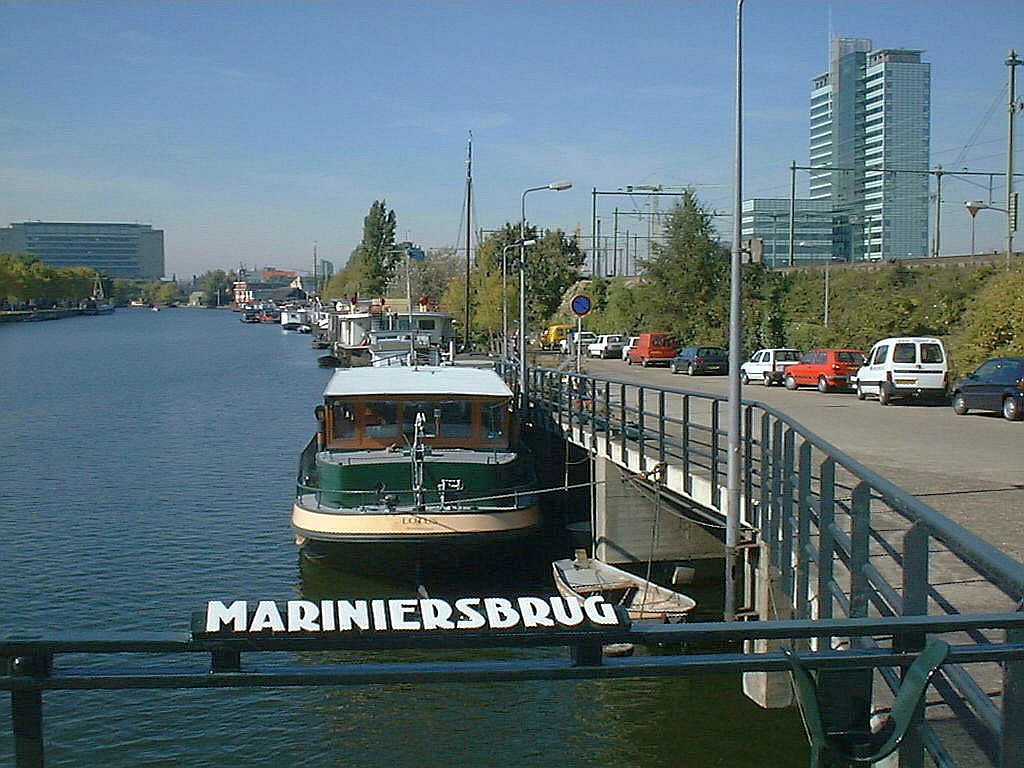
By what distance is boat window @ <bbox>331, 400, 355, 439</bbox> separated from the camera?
18.6 metres

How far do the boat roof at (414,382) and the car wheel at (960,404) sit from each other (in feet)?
→ 42.7

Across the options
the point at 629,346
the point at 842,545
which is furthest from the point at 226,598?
the point at 629,346

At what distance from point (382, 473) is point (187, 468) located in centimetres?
1293

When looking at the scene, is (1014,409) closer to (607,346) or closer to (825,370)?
(825,370)

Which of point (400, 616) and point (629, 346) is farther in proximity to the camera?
point (629, 346)

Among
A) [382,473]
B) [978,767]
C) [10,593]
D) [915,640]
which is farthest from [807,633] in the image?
[10,593]

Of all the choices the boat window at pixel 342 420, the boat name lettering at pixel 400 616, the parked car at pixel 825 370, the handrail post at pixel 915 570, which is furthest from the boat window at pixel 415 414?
the parked car at pixel 825 370

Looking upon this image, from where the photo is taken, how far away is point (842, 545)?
721cm

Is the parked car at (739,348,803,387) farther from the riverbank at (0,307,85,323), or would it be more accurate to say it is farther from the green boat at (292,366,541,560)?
the riverbank at (0,307,85,323)

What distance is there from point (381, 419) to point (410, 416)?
454mm

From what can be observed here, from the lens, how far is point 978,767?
4121mm

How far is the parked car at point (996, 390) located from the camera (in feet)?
88.2

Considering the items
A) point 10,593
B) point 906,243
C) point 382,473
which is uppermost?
point 906,243

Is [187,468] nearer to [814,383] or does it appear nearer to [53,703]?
[53,703]
